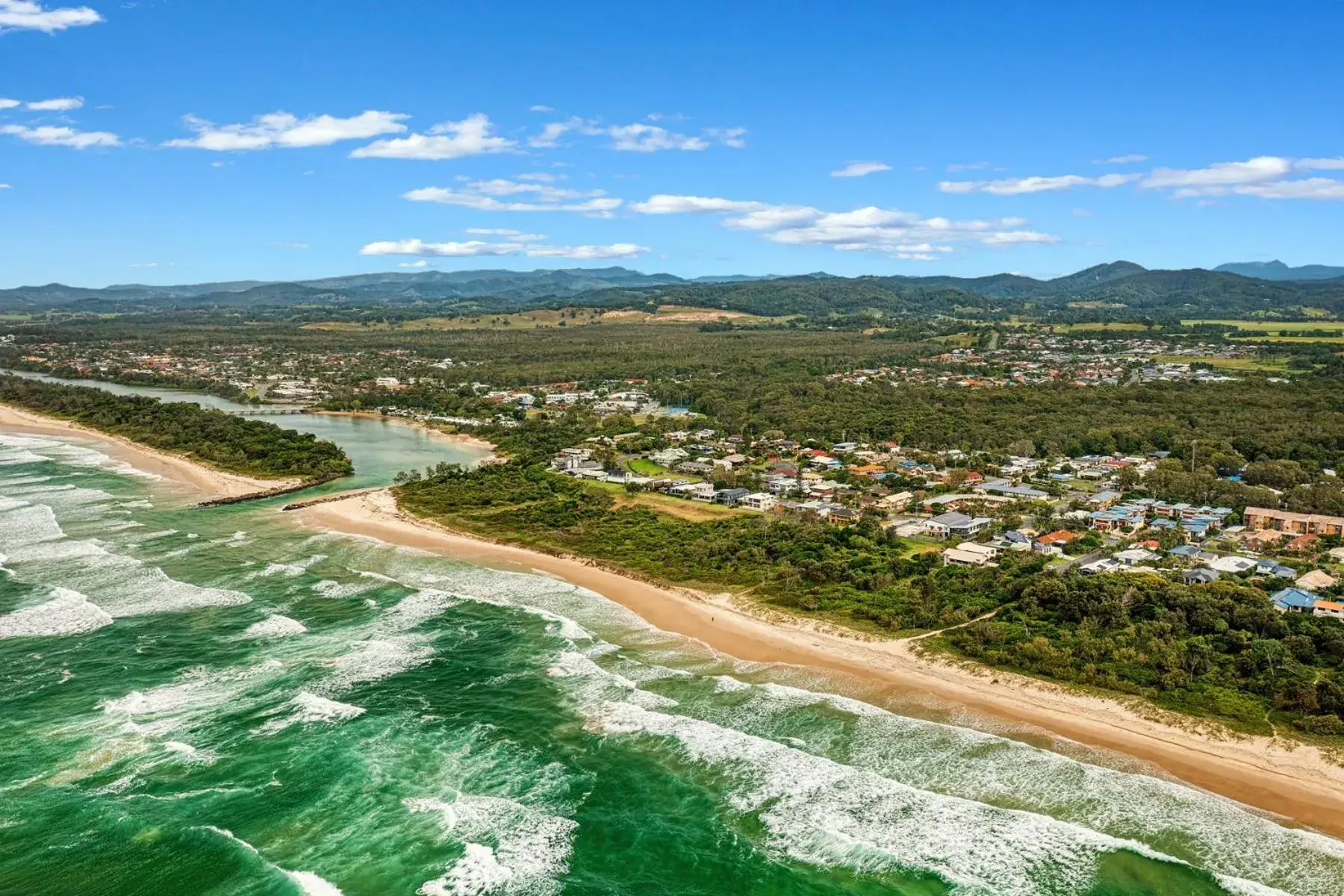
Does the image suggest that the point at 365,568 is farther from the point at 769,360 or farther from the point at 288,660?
the point at 769,360

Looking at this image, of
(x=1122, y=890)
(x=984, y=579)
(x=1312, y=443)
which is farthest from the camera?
(x=1312, y=443)

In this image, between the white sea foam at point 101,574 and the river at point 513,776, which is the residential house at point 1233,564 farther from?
the white sea foam at point 101,574

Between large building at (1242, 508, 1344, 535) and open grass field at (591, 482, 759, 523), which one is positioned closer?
large building at (1242, 508, 1344, 535)

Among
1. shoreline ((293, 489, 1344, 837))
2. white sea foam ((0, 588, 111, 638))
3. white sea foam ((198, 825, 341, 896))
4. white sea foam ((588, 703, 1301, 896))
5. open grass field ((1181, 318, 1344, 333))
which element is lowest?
white sea foam ((588, 703, 1301, 896))

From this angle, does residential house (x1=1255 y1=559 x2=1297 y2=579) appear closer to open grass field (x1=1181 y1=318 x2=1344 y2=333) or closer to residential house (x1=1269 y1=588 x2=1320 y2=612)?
residential house (x1=1269 y1=588 x2=1320 y2=612)

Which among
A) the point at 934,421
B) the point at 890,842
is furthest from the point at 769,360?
the point at 890,842

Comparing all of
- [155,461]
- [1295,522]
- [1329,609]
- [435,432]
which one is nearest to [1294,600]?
[1329,609]

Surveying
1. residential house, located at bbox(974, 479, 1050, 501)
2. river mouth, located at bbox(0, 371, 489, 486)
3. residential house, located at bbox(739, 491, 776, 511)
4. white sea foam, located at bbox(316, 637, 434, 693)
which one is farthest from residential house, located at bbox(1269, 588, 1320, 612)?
river mouth, located at bbox(0, 371, 489, 486)
